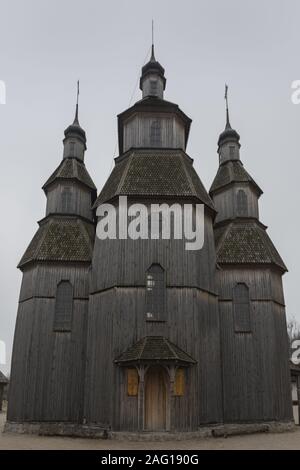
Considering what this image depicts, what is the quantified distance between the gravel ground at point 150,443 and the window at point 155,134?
15.0 m

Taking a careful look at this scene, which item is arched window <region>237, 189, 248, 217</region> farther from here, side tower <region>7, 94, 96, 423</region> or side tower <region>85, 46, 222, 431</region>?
side tower <region>7, 94, 96, 423</region>

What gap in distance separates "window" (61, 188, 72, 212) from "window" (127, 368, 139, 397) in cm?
1048

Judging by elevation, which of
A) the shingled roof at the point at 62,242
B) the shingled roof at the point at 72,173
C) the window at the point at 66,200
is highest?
the shingled roof at the point at 72,173

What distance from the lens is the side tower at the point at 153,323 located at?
57.3 feet

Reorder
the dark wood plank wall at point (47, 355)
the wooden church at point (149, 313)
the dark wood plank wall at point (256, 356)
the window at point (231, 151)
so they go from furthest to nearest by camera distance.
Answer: the window at point (231, 151), the dark wood plank wall at point (256, 356), the dark wood plank wall at point (47, 355), the wooden church at point (149, 313)

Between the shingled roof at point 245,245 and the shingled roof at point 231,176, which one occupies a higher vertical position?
the shingled roof at point 231,176

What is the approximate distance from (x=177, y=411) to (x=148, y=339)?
3.08m

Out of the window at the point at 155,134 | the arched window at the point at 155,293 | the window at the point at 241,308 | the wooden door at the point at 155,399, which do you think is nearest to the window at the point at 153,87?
the window at the point at 155,134

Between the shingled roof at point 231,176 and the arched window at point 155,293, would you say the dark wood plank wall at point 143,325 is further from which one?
the shingled roof at point 231,176

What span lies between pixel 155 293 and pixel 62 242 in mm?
6429
